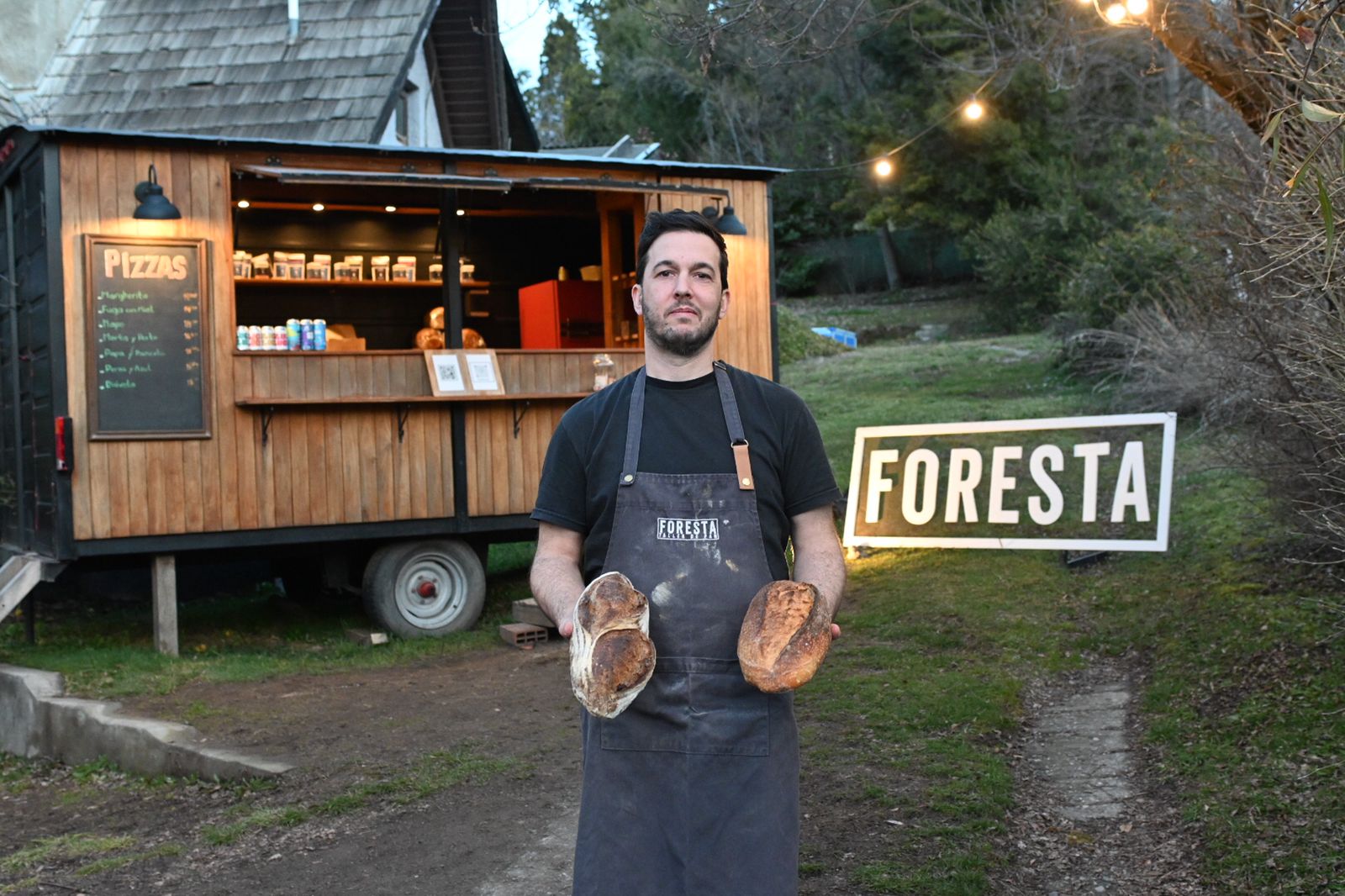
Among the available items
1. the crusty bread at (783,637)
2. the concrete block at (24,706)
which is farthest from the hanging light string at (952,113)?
the crusty bread at (783,637)

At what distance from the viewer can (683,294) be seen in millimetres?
3029

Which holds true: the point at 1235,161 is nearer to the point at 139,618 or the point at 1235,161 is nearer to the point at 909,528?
the point at 909,528

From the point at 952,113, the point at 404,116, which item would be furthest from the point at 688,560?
the point at 952,113

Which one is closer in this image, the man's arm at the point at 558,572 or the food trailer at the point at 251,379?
the man's arm at the point at 558,572

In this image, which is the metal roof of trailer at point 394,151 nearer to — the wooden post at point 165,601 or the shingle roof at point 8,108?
the wooden post at point 165,601

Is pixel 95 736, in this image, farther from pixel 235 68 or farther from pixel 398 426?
pixel 235 68

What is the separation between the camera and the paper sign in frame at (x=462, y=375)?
33.4 feet

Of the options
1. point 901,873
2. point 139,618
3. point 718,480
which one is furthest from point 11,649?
point 718,480

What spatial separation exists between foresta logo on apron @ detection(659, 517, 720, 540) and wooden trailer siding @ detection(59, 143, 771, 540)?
7.20 m

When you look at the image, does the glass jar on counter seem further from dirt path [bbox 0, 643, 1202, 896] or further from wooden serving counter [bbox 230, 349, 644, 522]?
dirt path [bbox 0, 643, 1202, 896]

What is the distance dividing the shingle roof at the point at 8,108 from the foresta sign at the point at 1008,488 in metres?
8.95

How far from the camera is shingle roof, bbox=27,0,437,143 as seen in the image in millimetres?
14055

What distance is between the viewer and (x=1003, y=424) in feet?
33.0

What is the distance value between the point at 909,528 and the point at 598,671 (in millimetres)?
8361
